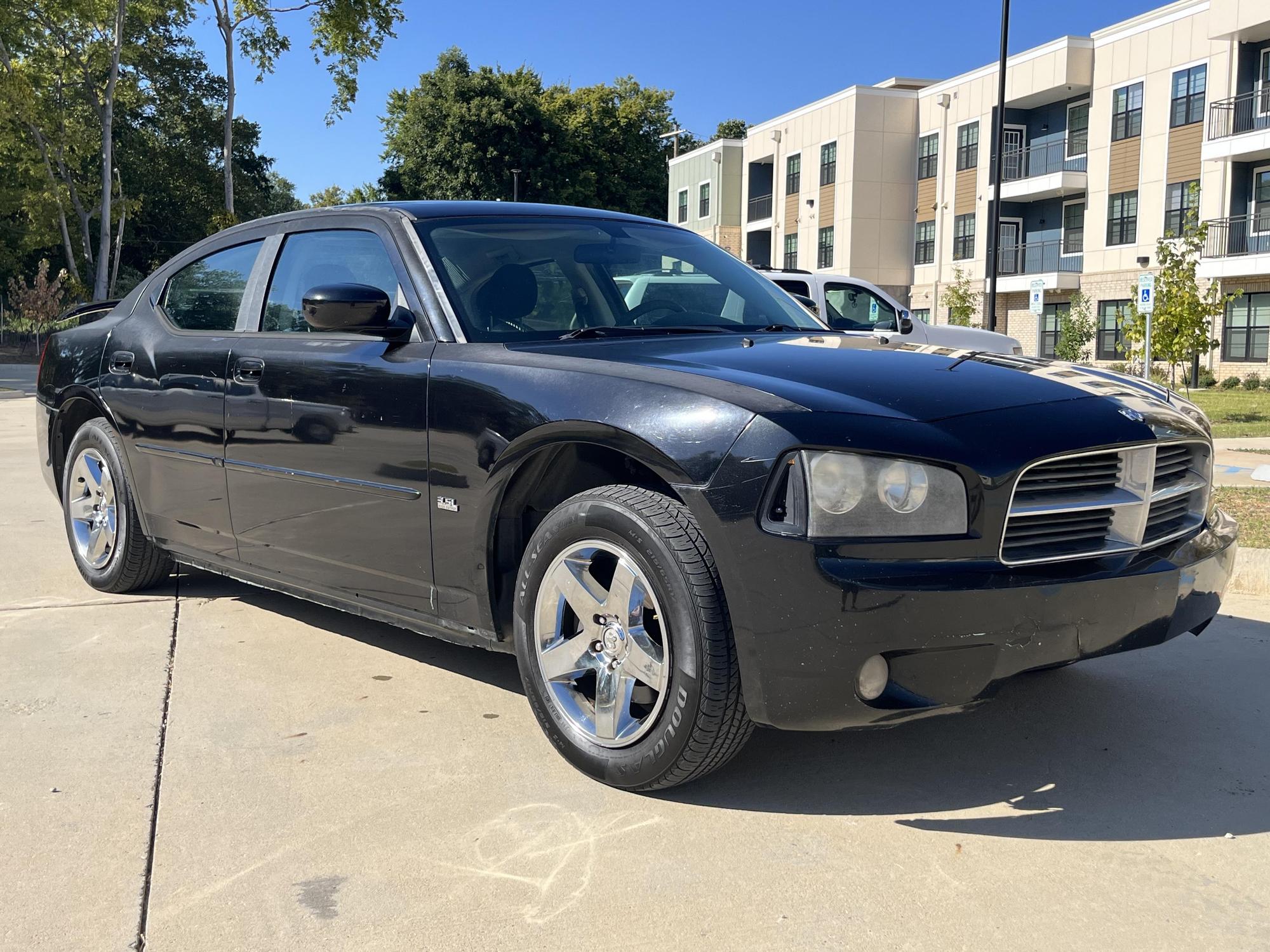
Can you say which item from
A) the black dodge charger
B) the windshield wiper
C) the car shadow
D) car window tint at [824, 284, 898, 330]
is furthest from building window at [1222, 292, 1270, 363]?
the windshield wiper

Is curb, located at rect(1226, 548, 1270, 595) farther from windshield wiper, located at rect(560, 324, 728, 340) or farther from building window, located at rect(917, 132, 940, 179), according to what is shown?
building window, located at rect(917, 132, 940, 179)

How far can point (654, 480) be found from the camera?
3309 mm

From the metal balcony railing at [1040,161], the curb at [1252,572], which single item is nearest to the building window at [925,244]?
the metal balcony railing at [1040,161]

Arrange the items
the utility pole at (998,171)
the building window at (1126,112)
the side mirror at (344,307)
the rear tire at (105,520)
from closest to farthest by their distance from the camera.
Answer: the side mirror at (344,307), the rear tire at (105,520), the utility pole at (998,171), the building window at (1126,112)

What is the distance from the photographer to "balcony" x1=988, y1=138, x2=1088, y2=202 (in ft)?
121

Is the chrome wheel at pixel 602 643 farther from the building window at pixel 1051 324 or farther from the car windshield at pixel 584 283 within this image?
the building window at pixel 1051 324

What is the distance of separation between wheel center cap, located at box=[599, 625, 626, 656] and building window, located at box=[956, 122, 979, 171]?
133ft

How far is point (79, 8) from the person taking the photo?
29125 millimetres

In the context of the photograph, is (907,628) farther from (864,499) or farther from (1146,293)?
(1146,293)

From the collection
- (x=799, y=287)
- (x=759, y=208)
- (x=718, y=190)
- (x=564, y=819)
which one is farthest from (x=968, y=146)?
(x=564, y=819)

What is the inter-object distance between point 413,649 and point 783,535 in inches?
88.4

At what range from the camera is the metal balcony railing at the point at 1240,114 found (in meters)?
30.5

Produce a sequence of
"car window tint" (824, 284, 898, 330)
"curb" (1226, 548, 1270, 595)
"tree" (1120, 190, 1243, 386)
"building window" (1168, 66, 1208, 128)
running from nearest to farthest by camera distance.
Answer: "curb" (1226, 548, 1270, 595) < "car window tint" (824, 284, 898, 330) < "tree" (1120, 190, 1243, 386) < "building window" (1168, 66, 1208, 128)

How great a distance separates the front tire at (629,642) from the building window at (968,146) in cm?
4035
